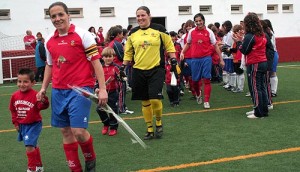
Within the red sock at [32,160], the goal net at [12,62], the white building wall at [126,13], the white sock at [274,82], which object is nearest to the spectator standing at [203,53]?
the white sock at [274,82]

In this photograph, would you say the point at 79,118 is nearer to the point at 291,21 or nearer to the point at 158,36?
the point at 158,36

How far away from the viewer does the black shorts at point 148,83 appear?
22.9 ft

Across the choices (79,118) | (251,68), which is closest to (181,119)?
(251,68)

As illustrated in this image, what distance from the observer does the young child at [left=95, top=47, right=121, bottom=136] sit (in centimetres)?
777

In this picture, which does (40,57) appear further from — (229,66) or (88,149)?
(88,149)

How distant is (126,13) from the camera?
2736 centimetres

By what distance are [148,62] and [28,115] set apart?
7.24ft

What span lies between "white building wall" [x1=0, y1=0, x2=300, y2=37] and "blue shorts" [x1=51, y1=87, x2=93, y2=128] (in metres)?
20.4

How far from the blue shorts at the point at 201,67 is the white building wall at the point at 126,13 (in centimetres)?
1645

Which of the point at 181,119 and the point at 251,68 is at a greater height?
the point at 251,68

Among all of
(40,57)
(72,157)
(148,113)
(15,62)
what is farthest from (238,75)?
(15,62)

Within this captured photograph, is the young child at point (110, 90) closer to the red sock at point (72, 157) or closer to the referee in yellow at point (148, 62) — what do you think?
the referee in yellow at point (148, 62)

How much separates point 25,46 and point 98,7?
6.50m

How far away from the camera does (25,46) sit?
21.3 m
